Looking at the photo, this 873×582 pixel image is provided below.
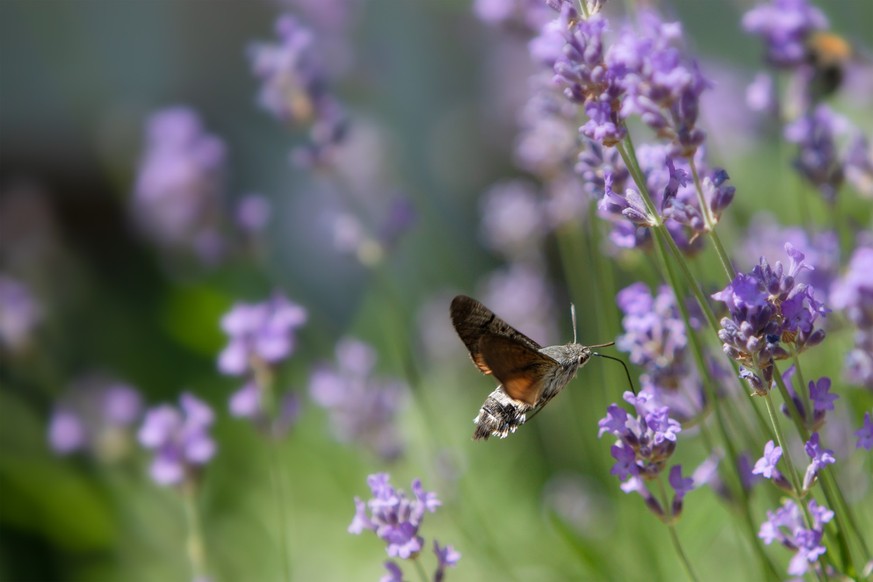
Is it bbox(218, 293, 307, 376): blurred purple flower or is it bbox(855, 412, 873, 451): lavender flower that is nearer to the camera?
bbox(855, 412, 873, 451): lavender flower

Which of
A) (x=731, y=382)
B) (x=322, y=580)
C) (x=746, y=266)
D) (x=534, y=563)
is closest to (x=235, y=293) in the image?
(x=322, y=580)

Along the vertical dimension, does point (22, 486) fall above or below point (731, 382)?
above

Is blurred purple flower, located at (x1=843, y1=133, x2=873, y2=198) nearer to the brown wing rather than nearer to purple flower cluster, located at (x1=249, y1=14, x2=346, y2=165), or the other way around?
the brown wing

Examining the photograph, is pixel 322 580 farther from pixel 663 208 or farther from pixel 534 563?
pixel 663 208

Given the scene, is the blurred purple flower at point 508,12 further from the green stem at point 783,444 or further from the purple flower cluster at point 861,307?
the green stem at point 783,444

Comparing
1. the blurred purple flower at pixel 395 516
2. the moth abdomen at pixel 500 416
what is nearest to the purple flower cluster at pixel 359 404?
the moth abdomen at pixel 500 416

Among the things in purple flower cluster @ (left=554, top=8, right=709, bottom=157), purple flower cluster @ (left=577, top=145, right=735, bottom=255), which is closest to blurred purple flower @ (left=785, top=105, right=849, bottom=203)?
purple flower cluster @ (left=577, top=145, right=735, bottom=255)
